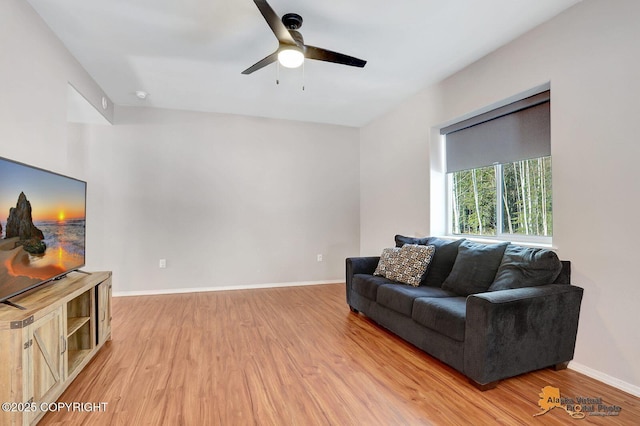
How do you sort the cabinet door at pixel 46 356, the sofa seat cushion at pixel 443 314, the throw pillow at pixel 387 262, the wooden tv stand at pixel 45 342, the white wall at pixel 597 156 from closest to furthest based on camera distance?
1. the wooden tv stand at pixel 45 342
2. the cabinet door at pixel 46 356
3. the white wall at pixel 597 156
4. the sofa seat cushion at pixel 443 314
5. the throw pillow at pixel 387 262

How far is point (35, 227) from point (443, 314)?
277cm

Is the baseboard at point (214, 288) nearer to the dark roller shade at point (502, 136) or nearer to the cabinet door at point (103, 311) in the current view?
the cabinet door at point (103, 311)

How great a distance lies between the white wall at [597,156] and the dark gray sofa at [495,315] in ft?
0.51

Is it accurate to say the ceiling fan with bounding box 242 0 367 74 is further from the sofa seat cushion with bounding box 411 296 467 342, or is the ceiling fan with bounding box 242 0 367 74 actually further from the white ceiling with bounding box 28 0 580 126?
the sofa seat cushion with bounding box 411 296 467 342

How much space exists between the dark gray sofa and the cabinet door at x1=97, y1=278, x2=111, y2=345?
2.41 meters

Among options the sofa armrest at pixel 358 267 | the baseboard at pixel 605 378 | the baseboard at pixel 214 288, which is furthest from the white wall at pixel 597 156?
the baseboard at pixel 214 288

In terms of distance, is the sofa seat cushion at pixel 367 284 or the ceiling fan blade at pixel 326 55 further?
the sofa seat cushion at pixel 367 284

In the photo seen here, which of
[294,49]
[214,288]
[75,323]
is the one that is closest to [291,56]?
[294,49]

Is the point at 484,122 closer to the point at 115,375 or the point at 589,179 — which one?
the point at 589,179

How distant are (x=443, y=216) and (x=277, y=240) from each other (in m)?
2.53

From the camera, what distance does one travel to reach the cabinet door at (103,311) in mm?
2598

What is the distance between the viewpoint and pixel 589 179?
2.29 metres

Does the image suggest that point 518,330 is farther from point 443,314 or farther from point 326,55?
point 326,55

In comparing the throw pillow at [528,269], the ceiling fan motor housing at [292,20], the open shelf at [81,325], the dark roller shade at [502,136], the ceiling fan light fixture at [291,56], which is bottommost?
the open shelf at [81,325]
